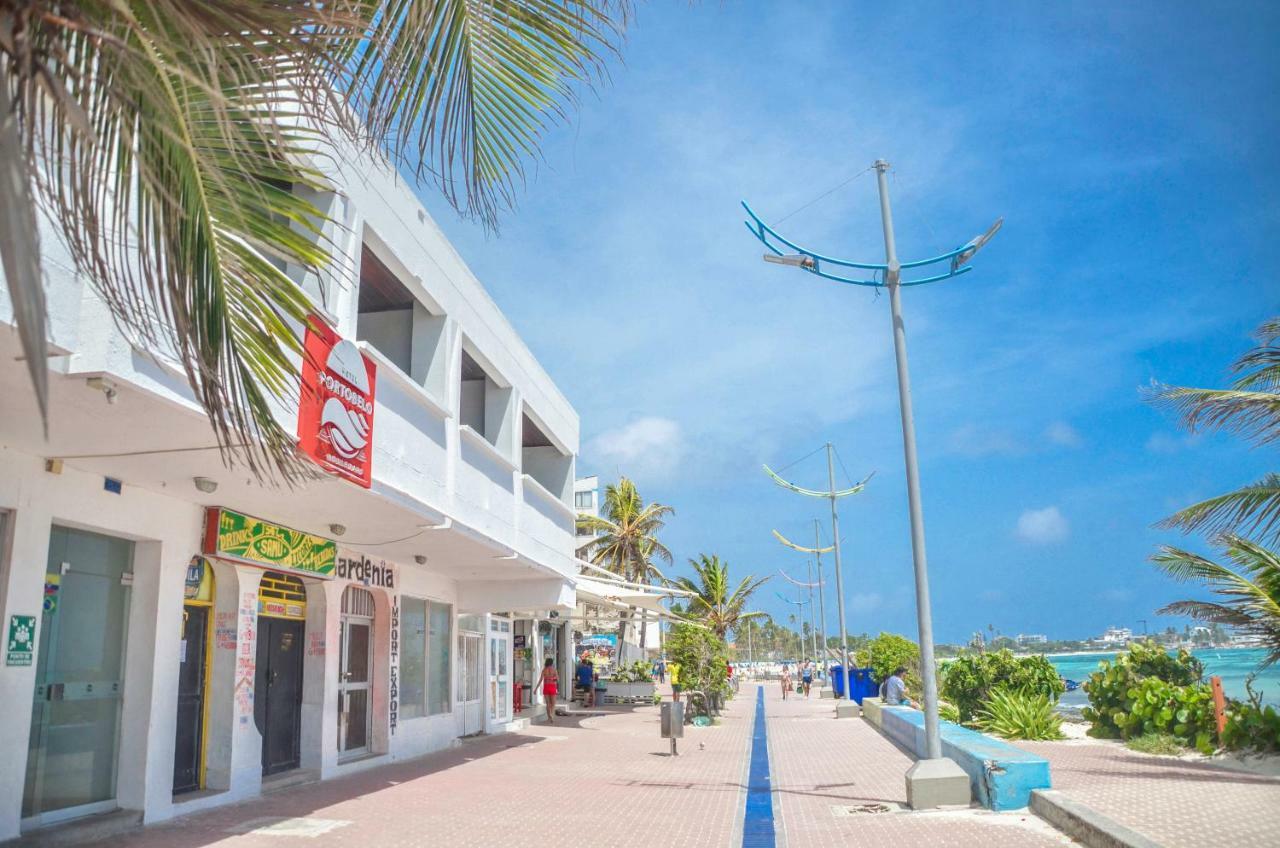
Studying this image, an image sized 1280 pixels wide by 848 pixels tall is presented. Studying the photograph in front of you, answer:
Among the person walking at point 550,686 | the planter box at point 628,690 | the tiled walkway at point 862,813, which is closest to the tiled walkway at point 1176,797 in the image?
the tiled walkway at point 862,813

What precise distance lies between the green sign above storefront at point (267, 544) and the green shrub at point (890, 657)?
20.1 metres

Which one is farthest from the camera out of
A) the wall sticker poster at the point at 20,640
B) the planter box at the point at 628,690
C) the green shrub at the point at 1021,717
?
the planter box at the point at 628,690

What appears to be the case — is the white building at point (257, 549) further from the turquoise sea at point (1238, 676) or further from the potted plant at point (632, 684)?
the potted plant at point (632, 684)

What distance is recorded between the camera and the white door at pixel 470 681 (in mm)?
19219

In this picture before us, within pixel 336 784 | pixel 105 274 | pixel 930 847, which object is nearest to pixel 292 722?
pixel 336 784

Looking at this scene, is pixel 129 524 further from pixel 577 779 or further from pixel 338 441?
pixel 577 779

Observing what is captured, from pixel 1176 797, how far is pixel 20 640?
1086cm

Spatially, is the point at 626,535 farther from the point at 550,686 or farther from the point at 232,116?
the point at 232,116

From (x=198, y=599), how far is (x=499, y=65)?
8964 millimetres

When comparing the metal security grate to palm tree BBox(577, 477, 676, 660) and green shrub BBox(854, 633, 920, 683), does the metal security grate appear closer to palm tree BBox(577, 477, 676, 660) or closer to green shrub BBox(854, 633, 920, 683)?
green shrub BBox(854, 633, 920, 683)

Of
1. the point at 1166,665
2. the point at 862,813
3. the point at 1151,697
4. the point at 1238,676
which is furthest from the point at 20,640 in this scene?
the point at 1238,676

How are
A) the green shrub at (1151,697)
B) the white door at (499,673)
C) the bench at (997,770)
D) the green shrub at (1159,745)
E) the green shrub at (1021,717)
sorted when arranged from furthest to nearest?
the white door at (499,673) → the green shrub at (1021,717) → the green shrub at (1151,697) → the green shrub at (1159,745) → the bench at (997,770)

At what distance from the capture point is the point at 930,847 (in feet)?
26.4

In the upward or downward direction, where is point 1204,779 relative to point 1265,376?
downward
